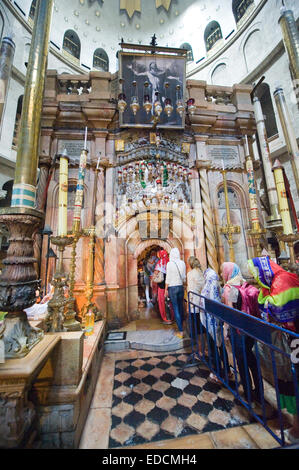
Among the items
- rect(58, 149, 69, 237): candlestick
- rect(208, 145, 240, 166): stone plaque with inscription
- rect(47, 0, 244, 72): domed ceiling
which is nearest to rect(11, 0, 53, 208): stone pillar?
rect(58, 149, 69, 237): candlestick

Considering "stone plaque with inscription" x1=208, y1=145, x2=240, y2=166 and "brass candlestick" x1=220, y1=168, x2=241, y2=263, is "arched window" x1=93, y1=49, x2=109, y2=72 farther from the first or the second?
"brass candlestick" x1=220, y1=168, x2=241, y2=263

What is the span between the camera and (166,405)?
226 cm

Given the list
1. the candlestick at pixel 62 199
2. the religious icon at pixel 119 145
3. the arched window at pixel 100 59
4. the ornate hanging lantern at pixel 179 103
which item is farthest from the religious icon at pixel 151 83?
the arched window at pixel 100 59

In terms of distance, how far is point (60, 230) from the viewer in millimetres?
2357

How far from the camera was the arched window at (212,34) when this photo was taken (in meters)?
12.8

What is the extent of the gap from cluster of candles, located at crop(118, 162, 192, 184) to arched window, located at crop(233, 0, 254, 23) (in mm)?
14807

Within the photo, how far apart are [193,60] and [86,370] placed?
19387mm

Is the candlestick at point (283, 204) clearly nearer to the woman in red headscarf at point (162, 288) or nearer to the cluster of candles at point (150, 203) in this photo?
the cluster of candles at point (150, 203)

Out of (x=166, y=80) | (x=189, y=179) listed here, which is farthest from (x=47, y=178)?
(x=166, y=80)

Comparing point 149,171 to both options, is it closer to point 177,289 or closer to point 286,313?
point 177,289

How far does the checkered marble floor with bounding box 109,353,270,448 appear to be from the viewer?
1912 mm

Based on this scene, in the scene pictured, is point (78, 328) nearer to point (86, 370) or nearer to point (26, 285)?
point (86, 370)

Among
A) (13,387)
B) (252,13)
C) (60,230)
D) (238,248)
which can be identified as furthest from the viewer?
(252,13)

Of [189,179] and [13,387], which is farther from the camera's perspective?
[189,179]
